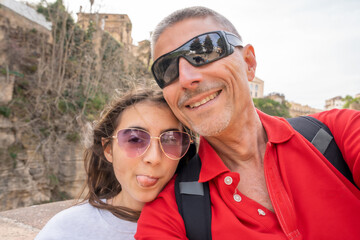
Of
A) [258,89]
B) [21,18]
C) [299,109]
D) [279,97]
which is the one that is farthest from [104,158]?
[299,109]

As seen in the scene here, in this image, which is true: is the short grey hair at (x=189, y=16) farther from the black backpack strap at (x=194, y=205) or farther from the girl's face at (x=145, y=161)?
the black backpack strap at (x=194, y=205)

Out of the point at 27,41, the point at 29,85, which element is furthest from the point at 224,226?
the point at 27,41

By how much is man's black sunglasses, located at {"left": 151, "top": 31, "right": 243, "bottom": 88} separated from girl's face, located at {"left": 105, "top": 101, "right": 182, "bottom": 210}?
0.88ft

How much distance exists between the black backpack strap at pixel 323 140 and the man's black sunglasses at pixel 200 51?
695mm

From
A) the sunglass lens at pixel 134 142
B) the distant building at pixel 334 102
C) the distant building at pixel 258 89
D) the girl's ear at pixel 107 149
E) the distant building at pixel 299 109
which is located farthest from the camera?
the distant building at pixel 258 89

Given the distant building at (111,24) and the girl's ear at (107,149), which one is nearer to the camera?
the girl's ear at (107,149)

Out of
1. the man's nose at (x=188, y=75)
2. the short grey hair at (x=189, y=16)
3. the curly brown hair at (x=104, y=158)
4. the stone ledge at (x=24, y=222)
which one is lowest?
the stone ledge at (x=24, y=222)

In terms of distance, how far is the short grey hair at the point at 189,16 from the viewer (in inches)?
65.9

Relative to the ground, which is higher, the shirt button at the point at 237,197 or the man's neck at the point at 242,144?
the man's neck at the point at 242,144

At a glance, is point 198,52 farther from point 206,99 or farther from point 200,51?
point 206,99

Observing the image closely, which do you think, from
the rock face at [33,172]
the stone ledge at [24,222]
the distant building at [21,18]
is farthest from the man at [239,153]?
the distant building at [21,18]

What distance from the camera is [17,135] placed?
990 centimetres

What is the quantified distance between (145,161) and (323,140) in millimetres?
1101

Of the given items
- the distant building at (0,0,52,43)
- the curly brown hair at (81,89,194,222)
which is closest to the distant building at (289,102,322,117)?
the distant building at (0,0,52,43)
